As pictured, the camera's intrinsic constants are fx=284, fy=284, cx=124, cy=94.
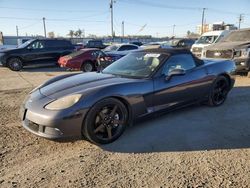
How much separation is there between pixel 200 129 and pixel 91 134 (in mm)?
1970

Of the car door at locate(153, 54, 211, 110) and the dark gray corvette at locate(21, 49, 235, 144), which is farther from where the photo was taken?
the car door at locate(153, 54, 211, 110)

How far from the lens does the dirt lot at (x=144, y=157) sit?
10.8 feet

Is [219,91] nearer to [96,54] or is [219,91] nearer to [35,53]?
[96,54]

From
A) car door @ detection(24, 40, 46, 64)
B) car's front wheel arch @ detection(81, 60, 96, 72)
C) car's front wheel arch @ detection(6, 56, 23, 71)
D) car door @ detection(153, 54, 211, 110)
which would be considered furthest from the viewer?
car door @ detection(24, 40, 46, 64)

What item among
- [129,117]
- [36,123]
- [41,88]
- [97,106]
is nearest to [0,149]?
[36,123]

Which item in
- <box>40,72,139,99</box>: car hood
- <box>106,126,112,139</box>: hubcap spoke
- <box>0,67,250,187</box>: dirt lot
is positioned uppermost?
<box>40,72,139,99</box>: car hood

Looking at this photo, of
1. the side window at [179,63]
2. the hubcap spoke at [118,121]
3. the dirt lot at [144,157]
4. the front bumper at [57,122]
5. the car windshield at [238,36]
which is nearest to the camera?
the dirt lot at [144,157]

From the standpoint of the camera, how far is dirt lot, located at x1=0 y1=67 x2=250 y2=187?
3.29 meters

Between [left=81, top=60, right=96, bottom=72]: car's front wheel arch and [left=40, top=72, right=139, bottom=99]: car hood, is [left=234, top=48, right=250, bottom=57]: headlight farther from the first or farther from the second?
[left=81, top=60, right=96, bottom=72]: car's front wheel arch

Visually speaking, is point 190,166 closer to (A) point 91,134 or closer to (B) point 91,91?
(A) point 91,134

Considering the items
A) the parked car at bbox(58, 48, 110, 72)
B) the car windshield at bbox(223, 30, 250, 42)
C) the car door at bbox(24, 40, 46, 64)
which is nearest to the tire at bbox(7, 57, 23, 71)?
the car door at bbox(24, 40, 46, 64)

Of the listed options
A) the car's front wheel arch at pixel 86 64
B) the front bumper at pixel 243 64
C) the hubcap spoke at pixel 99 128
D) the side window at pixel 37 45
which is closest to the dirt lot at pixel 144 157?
the hubcap spoke at pixel 99 128

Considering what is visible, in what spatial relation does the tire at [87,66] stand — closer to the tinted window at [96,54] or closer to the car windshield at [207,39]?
the tinted window at [96,54]

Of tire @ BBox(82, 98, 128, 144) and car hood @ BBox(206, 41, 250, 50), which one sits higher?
car hood @ BBox(206, 41, 250, 50)
